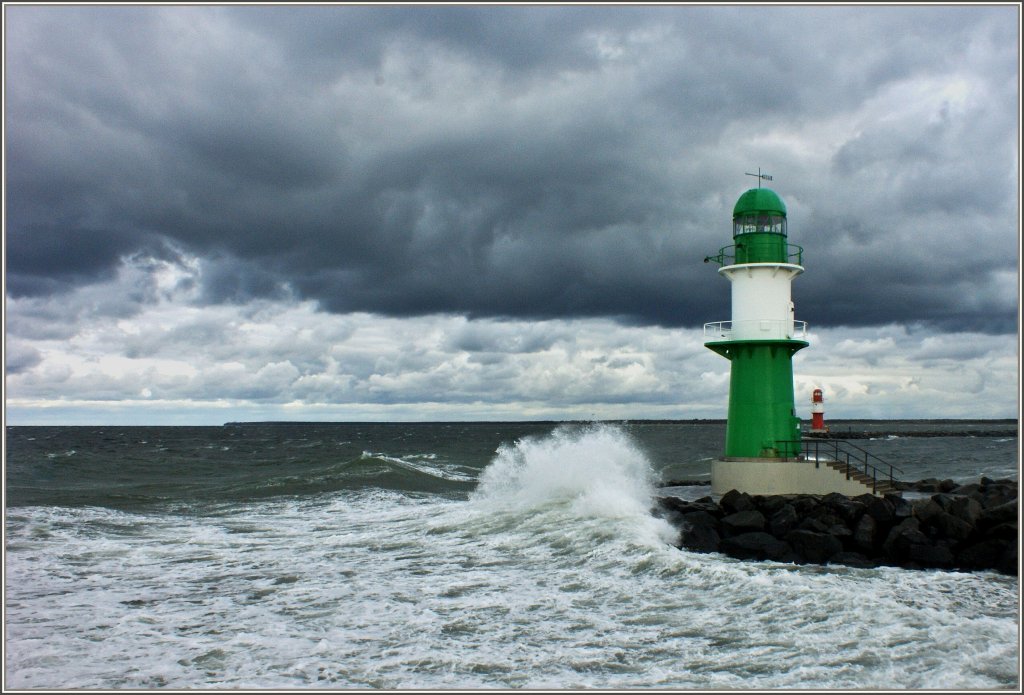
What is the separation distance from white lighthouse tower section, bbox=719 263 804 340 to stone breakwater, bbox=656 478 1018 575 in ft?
10.6

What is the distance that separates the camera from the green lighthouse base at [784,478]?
44.7 ft

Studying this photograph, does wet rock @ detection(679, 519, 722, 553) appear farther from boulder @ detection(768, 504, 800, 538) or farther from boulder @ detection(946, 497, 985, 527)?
boulder @ detection(946, 497, 985, 527)

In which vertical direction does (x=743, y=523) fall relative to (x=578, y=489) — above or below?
below

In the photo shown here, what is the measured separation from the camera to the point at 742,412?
14.4 meters

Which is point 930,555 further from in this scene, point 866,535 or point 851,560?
point 851,560

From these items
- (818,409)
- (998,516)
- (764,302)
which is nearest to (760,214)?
(764,302)

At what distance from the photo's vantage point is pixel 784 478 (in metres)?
13.9

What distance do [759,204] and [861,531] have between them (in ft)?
22.0

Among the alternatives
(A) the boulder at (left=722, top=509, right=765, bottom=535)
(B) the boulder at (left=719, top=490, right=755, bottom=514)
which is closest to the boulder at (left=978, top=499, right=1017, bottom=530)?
(A) the boulder at (left=722, top=509, right=765, bottom=535)

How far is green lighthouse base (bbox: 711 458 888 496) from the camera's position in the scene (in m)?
13.6

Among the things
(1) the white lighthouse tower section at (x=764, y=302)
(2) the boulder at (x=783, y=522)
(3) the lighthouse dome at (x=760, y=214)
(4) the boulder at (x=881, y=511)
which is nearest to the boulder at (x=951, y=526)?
(4) the boulder at (x=881, y=511)

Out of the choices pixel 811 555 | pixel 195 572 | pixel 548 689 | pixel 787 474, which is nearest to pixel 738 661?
pixel 548 689

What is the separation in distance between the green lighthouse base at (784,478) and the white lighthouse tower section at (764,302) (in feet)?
7.41

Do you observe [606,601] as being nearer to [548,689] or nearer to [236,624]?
[548,689]
